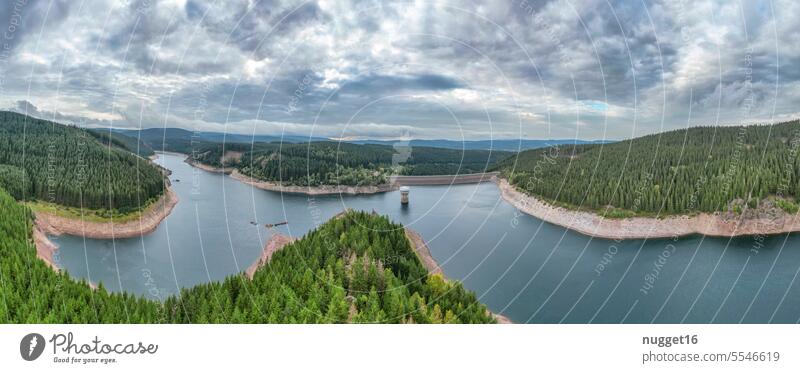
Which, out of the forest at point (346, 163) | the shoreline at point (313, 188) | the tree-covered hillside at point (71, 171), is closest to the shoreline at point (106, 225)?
the tree-covered hillside at point (71, 171)

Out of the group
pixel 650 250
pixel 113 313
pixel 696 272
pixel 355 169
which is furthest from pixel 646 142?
pixel 113 313

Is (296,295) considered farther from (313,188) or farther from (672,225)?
(672,225)

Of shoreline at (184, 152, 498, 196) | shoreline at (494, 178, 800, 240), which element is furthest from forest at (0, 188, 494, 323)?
shoreline at (494, 178, 800, 240)

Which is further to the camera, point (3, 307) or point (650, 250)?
point (650, 250)

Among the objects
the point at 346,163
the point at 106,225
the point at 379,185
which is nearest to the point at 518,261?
the point at 379,185
